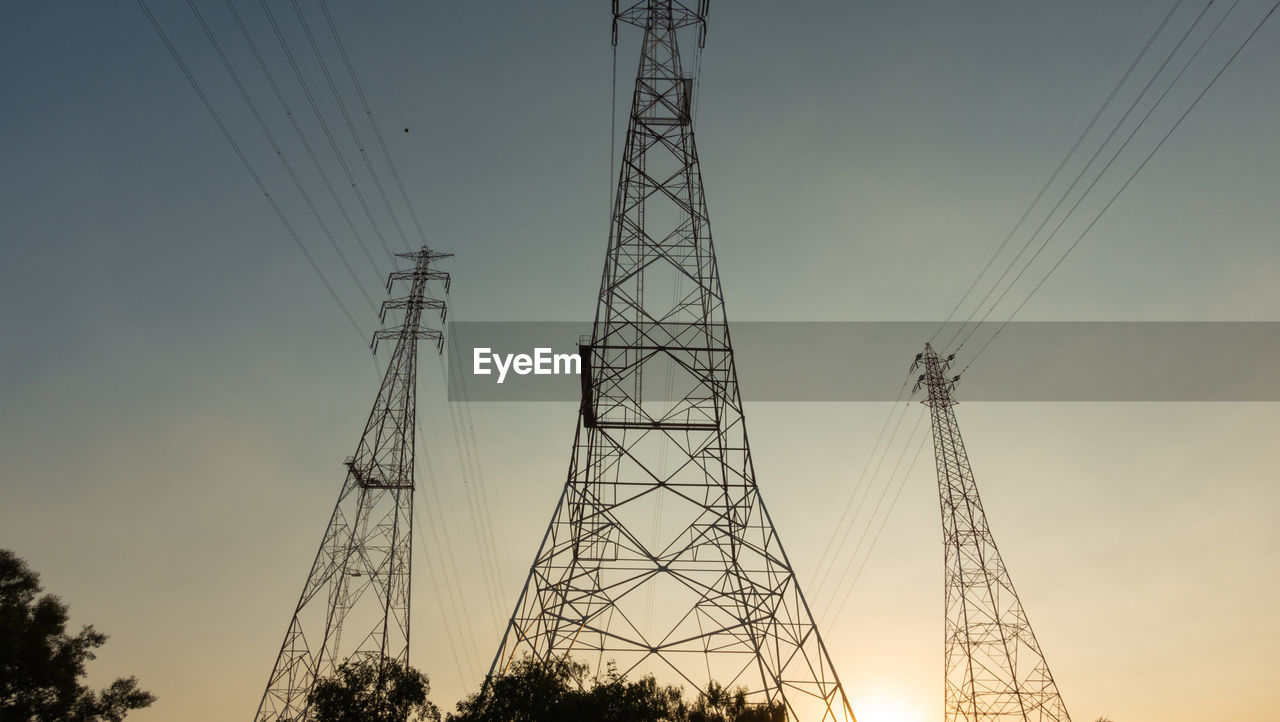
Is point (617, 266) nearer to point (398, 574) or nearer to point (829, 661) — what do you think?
point (829, 661)

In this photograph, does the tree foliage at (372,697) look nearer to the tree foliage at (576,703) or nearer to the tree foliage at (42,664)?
the tree foliage at (576,703)

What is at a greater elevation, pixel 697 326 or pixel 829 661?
pixel 697 326

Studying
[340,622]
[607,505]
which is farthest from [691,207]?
[340,622]

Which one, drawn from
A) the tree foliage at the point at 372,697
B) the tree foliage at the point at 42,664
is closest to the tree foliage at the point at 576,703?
the tree foliage at the point at 372,697

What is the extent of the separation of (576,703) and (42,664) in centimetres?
2077

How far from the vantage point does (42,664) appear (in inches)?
1045

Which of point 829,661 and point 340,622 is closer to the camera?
point 829,661

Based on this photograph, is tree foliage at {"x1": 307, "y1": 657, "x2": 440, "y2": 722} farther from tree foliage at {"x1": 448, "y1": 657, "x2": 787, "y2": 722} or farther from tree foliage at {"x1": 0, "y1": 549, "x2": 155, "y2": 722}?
tree foliage at {"x1": 0, "y1": 549, "x2": 155, "y2": 722}

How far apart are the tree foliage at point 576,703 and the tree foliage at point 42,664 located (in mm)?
16536

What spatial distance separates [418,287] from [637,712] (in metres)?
26.7

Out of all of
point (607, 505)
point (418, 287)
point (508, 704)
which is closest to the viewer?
point (508, 704)

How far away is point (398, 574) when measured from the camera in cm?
3400

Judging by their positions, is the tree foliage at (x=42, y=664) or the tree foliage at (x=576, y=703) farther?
the tree foliage at (x=42, y=664)

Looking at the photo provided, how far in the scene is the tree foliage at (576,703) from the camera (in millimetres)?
19875
